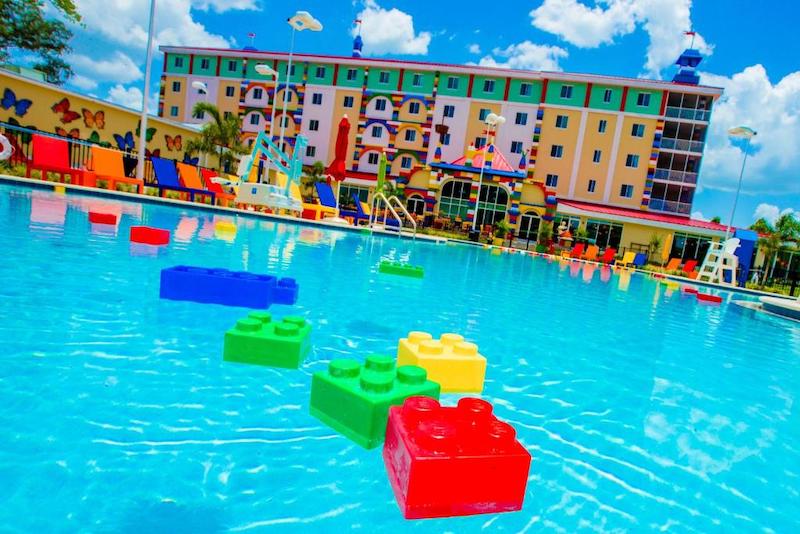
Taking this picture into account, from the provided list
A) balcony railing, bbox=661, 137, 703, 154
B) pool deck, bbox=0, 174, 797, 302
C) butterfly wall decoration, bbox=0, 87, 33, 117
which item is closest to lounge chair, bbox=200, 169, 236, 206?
pool deck, bbox=0, 174, 797, 302

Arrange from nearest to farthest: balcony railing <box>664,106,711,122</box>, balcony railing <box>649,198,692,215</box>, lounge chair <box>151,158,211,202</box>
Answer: lounge chair <box>151,158,211,202</box>
balcony railing <box>664,106,711,122</box>
balcony railing <box>649,198,692,215</box>

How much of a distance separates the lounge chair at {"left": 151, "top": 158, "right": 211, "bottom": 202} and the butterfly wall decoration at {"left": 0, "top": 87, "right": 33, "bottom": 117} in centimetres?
603

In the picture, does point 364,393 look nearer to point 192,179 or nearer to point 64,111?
point 192,179

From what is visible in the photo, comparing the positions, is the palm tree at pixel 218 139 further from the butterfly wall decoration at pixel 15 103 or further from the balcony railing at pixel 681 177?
the balcony railing at pixel 681 177

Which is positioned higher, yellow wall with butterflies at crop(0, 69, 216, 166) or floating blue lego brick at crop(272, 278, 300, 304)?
yellow wall with butterflies at crop(0, 69, 216, 166)

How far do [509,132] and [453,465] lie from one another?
36.8 m

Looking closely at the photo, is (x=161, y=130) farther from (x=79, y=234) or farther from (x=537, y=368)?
(x=537, y=368)

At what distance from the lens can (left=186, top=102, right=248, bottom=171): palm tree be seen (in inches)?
1140

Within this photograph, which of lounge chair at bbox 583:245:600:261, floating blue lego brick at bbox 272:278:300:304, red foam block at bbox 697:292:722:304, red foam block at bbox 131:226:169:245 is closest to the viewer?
floating blue lego brick at bbox 272:278:300:304

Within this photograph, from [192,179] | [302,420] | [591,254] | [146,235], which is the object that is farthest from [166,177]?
[591,254]

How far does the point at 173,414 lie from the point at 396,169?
36.0 meters

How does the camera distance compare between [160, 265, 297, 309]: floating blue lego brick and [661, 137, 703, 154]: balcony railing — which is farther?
[661, 137, 703, 154]: balcony railing

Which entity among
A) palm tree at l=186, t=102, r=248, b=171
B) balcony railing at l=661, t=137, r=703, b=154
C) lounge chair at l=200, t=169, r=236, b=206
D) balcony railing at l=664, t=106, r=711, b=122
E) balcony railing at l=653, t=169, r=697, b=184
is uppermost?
balcony railing at l=664, t=106, r=711, b=122

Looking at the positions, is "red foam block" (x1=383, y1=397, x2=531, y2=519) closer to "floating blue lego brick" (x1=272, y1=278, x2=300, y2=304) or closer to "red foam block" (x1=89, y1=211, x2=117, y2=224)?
"floating blue lego brick" (x1=272, y1=278, x2=300, y2=304)
